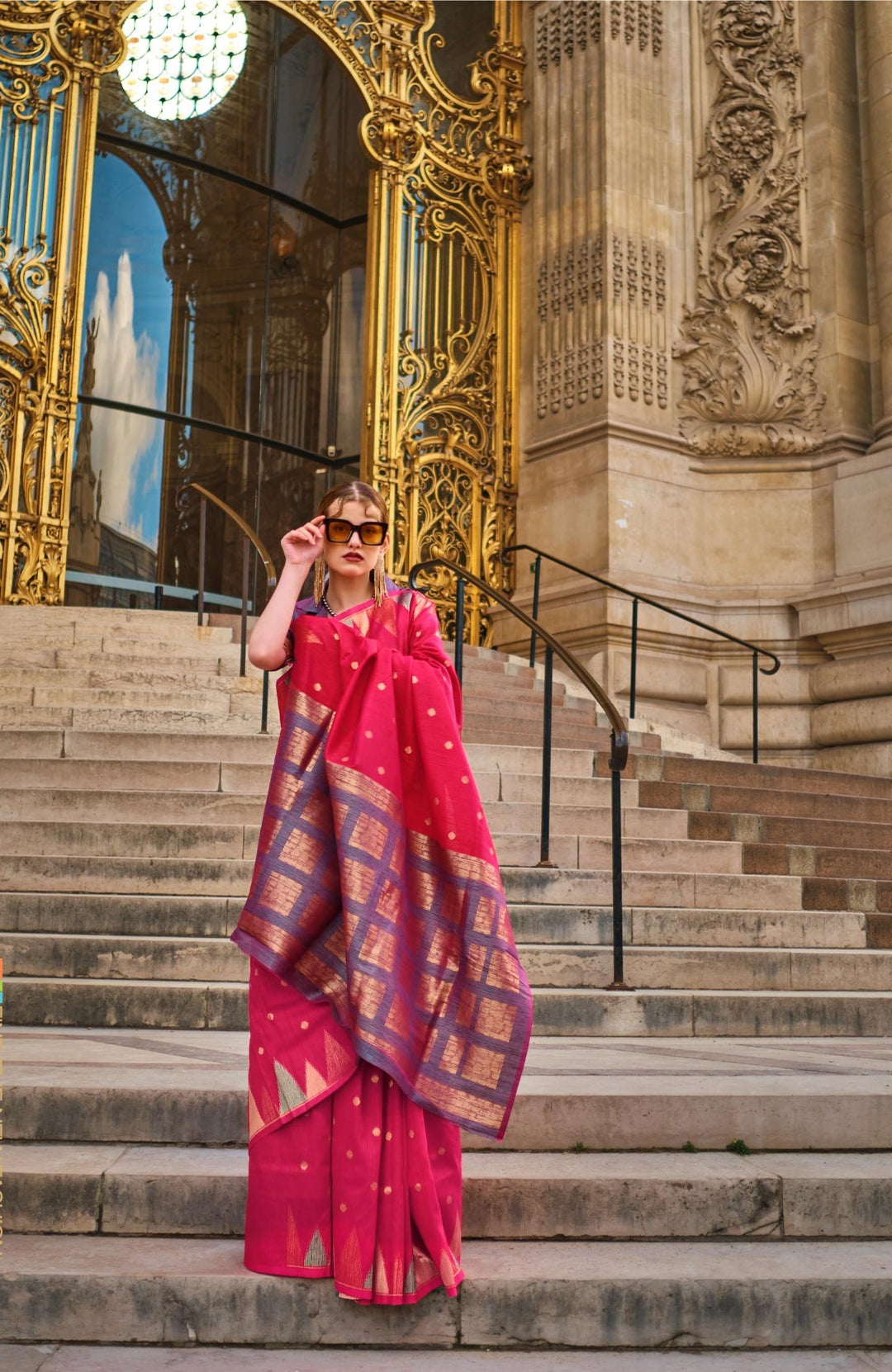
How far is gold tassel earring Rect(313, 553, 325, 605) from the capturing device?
118 inches

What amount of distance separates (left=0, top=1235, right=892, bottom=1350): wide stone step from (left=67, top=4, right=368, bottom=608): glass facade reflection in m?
9.71

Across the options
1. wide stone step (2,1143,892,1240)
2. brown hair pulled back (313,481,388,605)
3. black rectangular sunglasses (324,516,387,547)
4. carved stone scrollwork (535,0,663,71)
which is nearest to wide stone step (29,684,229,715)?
wide stone step (2,1143,892,1240)

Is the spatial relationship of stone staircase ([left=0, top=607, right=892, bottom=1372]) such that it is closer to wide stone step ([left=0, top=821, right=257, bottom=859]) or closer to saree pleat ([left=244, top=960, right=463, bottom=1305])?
wide stone step ([left=0, top=821, right=257, bottom=859])

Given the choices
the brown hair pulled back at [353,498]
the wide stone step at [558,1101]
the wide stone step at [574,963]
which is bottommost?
the wide stone step at [558,1101]

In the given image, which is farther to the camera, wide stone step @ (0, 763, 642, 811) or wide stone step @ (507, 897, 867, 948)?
wide stone step @ (0, 763, 642, 811)

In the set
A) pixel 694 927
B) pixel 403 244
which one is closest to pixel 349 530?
pixel 694 927

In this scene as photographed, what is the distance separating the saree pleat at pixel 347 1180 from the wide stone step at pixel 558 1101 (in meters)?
0.56

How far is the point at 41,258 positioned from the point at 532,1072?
9.36 metres

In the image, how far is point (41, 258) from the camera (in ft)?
36.4

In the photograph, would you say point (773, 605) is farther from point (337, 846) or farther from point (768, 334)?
point (337, 846)

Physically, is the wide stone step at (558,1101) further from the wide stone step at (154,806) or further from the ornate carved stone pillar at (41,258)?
the ornate carved stone pillar at (41,258)

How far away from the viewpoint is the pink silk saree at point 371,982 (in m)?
2.69

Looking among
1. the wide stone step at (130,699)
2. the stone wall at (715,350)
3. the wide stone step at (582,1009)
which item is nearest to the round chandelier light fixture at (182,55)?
the stone wall at (715,350)

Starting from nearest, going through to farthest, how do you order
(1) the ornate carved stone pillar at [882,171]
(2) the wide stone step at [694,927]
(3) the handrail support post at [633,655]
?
(2) the wide stone step at [694,927], (3) the handrail support post at [633,655], (1) the ornate carved stone pillar at [882,171]
